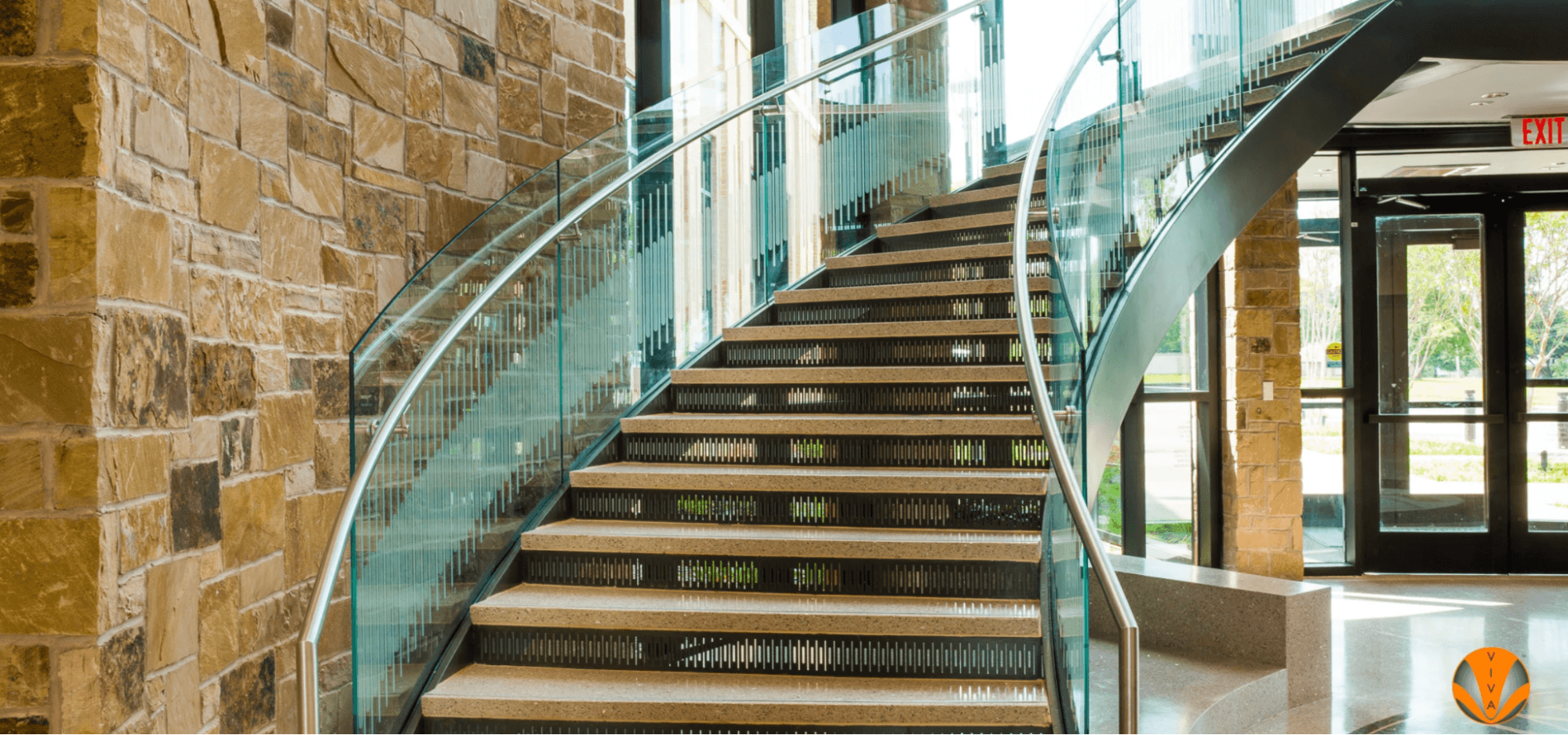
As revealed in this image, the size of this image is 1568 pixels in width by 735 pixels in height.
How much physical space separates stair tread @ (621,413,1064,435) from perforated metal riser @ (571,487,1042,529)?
12.6 inches

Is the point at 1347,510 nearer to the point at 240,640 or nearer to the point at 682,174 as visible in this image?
the point at 682,174

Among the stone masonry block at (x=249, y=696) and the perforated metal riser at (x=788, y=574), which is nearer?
the stone masonry block at (x=249, y=696)

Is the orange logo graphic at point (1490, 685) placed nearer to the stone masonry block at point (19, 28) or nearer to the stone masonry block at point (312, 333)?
the stone masonry block at point (312, 333)

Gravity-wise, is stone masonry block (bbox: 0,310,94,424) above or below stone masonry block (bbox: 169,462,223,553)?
above

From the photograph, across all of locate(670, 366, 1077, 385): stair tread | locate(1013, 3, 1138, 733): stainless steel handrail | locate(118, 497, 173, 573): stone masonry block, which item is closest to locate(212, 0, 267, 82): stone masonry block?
locate(118, 497, 173, 573): stone masonry block

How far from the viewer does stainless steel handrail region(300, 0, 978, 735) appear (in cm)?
198

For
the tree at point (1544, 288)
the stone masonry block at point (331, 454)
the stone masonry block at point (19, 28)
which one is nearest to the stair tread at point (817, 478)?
the stone masonry block at point (331, 454)

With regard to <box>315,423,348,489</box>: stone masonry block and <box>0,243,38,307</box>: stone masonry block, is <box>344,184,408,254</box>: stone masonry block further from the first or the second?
<box>0,243,38,307</box>: stone masonry block

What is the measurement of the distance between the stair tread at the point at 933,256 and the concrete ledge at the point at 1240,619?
4.70ft

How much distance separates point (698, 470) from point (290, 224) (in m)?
1.52

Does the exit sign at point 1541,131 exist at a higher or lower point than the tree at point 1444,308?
higher

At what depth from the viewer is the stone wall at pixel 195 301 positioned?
1.87 meters

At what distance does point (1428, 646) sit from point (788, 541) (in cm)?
440

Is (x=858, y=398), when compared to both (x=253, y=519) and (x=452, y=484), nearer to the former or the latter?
(x=452, y=484)
